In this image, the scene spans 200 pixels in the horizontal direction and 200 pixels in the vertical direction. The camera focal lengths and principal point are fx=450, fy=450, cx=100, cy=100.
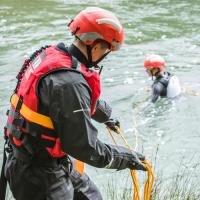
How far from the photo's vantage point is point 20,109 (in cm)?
344

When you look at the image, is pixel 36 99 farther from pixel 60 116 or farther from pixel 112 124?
pixel 112 124

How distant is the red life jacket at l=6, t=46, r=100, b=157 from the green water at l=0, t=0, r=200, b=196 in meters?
2.94

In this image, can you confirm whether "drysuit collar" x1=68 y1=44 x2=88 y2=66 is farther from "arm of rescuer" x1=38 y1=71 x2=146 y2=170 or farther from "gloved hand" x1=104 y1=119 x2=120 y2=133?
"gloved hand" x1=104 y1=119 x2=120 y2=133

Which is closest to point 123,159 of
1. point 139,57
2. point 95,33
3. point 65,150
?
point 65,150

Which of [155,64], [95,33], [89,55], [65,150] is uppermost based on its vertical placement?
[95,33]

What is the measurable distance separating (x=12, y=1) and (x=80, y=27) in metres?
17.9

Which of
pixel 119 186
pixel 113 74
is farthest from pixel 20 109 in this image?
pixel 113 74

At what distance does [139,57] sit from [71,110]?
990cm

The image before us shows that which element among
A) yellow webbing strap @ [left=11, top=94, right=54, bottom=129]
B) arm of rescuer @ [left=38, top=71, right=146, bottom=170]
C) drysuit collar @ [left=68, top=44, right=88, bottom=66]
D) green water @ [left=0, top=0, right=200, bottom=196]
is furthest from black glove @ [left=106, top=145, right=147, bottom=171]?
green water @ [left=0, top=0, right=200, bottom=196]

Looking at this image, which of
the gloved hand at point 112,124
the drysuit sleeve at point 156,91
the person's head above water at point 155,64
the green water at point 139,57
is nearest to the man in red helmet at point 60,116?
the gloved hand at point 112,124

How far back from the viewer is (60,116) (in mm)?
3109

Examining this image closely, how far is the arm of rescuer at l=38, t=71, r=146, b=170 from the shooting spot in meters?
3.08

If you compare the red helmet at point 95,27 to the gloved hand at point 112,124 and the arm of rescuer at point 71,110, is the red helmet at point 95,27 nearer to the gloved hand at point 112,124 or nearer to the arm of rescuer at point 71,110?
the arm of rescuer at point 71,110

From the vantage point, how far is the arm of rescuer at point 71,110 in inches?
121
